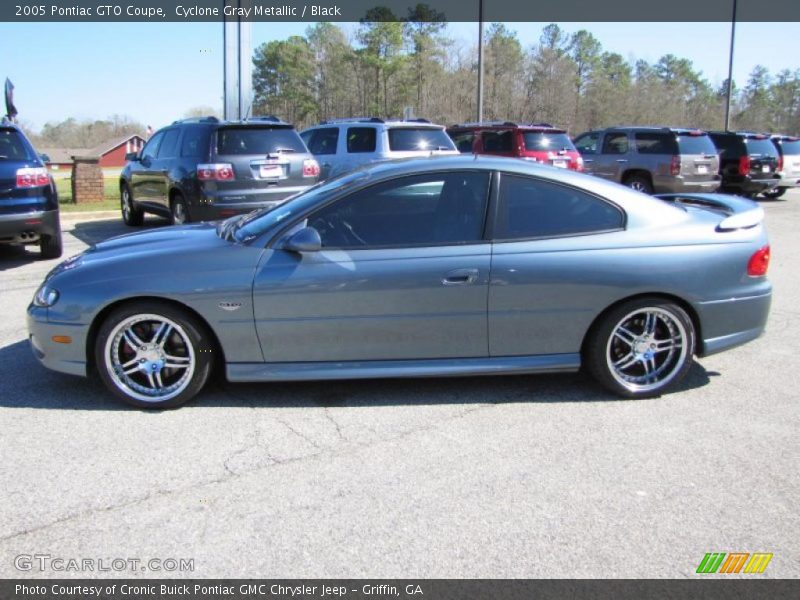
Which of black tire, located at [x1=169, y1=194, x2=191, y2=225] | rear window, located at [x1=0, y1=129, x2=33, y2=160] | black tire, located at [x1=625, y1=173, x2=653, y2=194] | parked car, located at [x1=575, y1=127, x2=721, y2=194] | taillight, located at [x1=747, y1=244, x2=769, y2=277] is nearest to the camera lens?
taillight, located at [x1=747, y1=244, x2=769, y2=277]

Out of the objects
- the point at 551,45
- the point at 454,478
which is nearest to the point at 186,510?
the point at 454,478

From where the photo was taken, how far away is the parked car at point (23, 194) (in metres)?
8.57

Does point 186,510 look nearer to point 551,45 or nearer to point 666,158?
point 666,158

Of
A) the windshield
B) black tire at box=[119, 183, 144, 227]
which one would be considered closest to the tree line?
black tire at box=[119, 183, 144, 227]

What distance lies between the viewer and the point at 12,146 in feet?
29.2

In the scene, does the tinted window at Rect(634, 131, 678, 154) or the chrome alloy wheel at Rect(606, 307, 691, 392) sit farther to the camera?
the tinted window at Rect(634, 131, 678, 154)

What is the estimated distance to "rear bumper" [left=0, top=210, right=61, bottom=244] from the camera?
8.54m

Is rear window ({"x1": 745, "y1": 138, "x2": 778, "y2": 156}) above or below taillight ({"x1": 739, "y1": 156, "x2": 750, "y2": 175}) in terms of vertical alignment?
above

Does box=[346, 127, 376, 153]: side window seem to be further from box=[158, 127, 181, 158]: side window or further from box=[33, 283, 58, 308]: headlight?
box=[33, 283, 58, 308]: headlight

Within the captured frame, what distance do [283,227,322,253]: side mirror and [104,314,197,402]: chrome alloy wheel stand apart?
0.84m

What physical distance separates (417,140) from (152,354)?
29.4 ft

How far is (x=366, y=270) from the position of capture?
4.30 meters

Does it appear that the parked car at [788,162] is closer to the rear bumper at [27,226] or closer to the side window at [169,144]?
the side window at [169,144]

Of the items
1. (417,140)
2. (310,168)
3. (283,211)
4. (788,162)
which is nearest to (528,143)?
(417,140)
